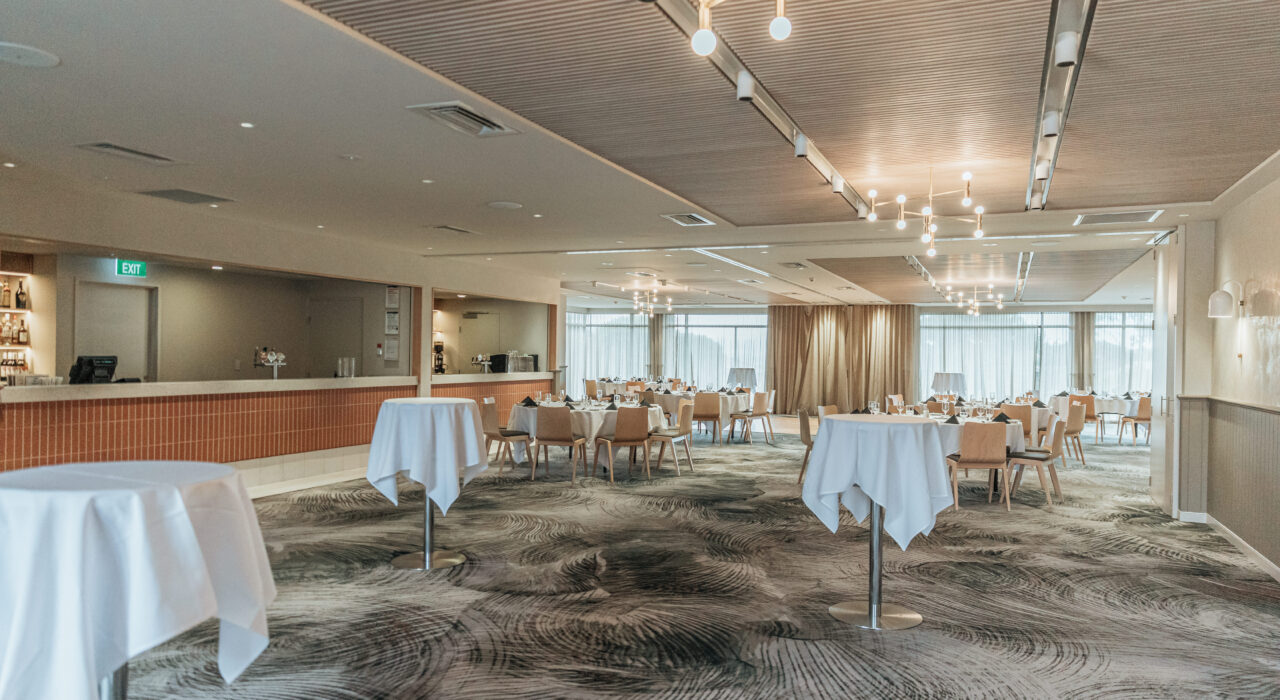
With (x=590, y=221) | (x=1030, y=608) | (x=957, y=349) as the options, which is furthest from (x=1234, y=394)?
(x=957, y=349)

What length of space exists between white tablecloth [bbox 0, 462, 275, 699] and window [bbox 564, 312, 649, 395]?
19514mm

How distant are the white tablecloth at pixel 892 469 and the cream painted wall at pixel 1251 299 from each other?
318 cm

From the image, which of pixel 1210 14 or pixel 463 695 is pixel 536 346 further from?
pixel 1210 14

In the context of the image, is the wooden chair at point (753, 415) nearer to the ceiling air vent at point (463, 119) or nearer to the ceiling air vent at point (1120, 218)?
the ceiling air vent at point (1120, 218)

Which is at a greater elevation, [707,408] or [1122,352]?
[1122,352]

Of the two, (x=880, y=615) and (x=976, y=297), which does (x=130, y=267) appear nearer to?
(x=880, y=615)

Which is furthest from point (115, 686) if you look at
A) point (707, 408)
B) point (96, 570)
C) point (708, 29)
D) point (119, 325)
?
point (707, 408)

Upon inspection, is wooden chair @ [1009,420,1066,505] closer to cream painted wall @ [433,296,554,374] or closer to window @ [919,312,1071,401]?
cream painted wall @ [433,296,554,374]

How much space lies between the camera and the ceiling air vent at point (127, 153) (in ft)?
16.6

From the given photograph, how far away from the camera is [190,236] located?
7.47 m

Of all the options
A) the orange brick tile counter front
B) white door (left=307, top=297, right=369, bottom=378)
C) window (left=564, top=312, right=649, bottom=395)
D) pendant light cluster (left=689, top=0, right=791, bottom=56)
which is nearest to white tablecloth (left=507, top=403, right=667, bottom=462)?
the orange brick tile counter front

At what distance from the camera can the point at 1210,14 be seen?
298 centimetres

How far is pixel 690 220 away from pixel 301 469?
530 centimetres

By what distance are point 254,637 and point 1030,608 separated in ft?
13.4
